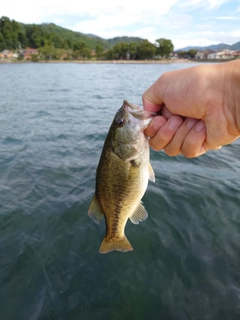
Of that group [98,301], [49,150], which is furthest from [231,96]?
[49,150]

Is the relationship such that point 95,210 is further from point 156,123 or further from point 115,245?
point 156,123

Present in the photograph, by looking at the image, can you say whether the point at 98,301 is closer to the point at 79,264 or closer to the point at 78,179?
the point at 79,264

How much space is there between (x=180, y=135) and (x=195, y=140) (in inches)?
7.2

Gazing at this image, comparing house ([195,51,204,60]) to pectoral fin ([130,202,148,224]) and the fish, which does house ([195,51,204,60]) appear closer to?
pectoral fin ([130,202,148,224])

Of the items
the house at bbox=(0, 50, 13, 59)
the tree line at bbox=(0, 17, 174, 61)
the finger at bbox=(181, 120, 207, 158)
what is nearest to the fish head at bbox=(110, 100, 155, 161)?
the finger at bbox=(181, 120, 207, 158)

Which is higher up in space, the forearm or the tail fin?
the forearm

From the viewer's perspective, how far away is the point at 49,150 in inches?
394

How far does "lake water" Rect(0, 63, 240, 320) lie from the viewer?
159 inches

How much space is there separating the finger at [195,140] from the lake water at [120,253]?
2.63 meters

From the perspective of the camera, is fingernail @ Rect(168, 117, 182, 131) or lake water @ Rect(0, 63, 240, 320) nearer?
fingernail @ Rect(168, 117, 182, 131)

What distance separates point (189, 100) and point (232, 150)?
28.1 ft

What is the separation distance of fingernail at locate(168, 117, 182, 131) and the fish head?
232 mm

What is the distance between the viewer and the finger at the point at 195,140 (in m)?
2.78

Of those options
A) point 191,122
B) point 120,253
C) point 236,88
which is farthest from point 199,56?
point 236,88
